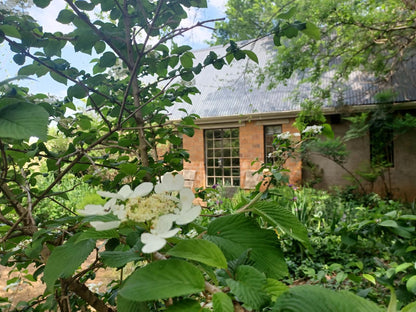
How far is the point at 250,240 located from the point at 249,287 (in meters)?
0.08

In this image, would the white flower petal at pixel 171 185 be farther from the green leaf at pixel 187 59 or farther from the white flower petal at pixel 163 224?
the green leaf at pixel 187 59

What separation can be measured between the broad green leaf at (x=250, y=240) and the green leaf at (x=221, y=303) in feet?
0.33

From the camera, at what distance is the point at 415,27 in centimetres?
440

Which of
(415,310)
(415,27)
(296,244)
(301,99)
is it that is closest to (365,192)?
(301,99)

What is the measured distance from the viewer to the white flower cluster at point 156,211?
0.29 metres

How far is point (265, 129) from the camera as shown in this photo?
23.4ft

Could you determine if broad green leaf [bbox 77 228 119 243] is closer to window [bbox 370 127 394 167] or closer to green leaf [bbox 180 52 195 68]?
green leaf [bbox 180 52 195 68]

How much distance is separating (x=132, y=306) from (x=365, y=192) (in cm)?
685

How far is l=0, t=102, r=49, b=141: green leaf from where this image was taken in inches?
13.6

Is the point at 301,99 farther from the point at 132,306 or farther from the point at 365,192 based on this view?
the point at 132,306

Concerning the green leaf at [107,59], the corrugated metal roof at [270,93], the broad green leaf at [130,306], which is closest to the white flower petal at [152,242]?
the broad green leaf at [130,306]

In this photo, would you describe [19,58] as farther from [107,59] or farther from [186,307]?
[186,307]

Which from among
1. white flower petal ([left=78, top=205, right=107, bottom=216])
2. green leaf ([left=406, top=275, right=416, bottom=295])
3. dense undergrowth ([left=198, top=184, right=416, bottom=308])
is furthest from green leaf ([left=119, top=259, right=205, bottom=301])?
green leaf ([left=406, top=275, right=416, bottom=295])

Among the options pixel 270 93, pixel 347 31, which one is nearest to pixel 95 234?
pixel 347 31
